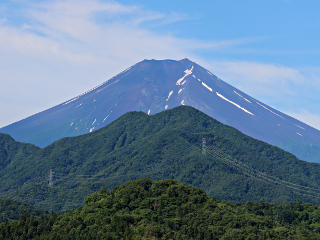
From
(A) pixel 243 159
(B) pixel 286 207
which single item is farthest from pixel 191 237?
(A) pixel 243 159

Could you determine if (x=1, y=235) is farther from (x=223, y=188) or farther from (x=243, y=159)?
(x=243, y=159)

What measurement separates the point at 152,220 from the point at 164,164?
8983cm

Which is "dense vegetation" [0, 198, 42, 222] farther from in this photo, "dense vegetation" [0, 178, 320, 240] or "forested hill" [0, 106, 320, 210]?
"forested hill" [0, 106, 320, 210]

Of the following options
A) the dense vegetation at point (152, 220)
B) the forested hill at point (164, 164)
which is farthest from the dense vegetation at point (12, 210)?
the forested hill at point (164, 164)

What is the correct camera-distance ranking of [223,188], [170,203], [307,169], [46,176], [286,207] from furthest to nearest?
[307,169] → [46,176] → [223,188] → [286,207] → [170,203]

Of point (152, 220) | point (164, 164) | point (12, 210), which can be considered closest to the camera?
point (152, 220)

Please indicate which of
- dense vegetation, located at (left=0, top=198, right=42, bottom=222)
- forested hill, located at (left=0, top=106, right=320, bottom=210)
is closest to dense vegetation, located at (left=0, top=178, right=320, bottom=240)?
dense vegetation, located at (left=0, top=198, right=42, bottom=222)

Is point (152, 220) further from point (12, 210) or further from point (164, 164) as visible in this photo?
point (164, 164)

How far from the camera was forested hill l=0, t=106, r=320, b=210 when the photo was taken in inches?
5778

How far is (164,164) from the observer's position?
163 meters

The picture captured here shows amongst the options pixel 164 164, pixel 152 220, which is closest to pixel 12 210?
pixel 152 220

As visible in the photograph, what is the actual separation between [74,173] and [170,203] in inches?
3799

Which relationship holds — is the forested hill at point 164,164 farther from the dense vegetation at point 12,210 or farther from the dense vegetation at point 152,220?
the dense vegetation at point 152,220

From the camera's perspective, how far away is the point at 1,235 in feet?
232
